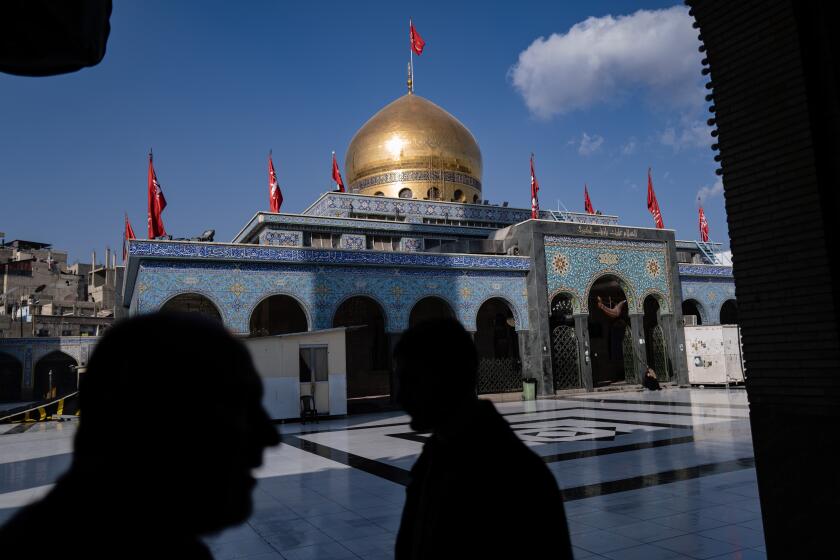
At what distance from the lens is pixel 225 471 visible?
0.87 metres

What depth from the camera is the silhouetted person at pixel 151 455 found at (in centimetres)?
78

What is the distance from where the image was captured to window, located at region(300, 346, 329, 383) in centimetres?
1280

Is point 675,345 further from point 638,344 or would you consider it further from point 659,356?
point 638,344

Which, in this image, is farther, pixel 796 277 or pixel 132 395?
pixel 796 277

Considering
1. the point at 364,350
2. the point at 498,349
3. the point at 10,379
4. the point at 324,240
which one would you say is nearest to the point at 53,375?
the point at 10,379

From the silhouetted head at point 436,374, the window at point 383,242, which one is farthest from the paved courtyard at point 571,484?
the window at point 383,242

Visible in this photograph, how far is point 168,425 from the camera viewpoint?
0.83 metres

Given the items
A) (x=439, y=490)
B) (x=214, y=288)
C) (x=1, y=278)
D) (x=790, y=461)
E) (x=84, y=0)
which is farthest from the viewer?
(x=1, y=278)

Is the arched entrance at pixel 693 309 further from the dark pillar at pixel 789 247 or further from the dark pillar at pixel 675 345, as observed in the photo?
the dark pillar at pixel 789 247

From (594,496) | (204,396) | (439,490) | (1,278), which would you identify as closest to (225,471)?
(204,396)

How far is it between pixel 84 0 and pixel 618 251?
712 inches

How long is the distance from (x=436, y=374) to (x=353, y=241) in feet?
60.6

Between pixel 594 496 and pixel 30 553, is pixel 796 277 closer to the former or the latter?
pixel 594 496

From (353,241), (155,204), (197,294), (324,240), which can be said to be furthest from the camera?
(353,241)
